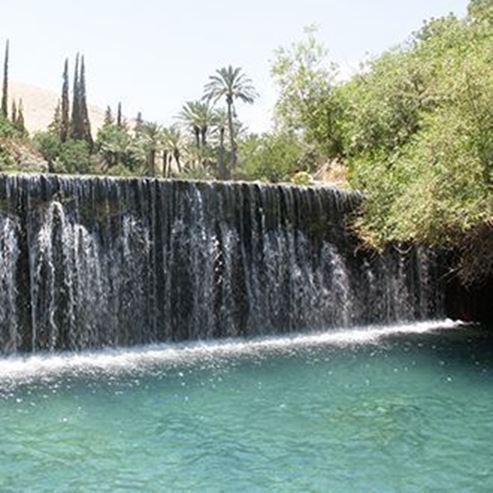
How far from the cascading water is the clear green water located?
1.42 metres

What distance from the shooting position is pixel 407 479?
8383 millimetres

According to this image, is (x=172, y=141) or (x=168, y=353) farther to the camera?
(x=172, y=141)

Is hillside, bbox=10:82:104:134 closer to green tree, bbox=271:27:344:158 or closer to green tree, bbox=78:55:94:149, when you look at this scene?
green tree, bbox=78:55:94:149

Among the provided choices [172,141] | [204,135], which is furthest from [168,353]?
[204,135]

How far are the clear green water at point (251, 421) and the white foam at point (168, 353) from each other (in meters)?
0.07

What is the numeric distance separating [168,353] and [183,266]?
2.98 metres

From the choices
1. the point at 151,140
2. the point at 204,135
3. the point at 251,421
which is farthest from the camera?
the point at 204,135

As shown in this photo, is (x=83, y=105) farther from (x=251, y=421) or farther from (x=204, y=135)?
(x=251, y=421)

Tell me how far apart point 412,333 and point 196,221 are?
6.04 metres

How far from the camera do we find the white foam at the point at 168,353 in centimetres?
1429

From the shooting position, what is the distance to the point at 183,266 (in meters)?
18.5

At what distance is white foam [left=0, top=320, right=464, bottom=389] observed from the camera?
14294mm

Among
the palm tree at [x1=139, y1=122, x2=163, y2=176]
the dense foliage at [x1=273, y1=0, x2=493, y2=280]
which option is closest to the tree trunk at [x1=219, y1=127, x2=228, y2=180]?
the palm tree at [x1=139, y1=122, x2=163, y2=176]

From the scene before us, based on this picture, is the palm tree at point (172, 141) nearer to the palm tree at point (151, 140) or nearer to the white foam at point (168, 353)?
the palm tree at point (151, 140)
